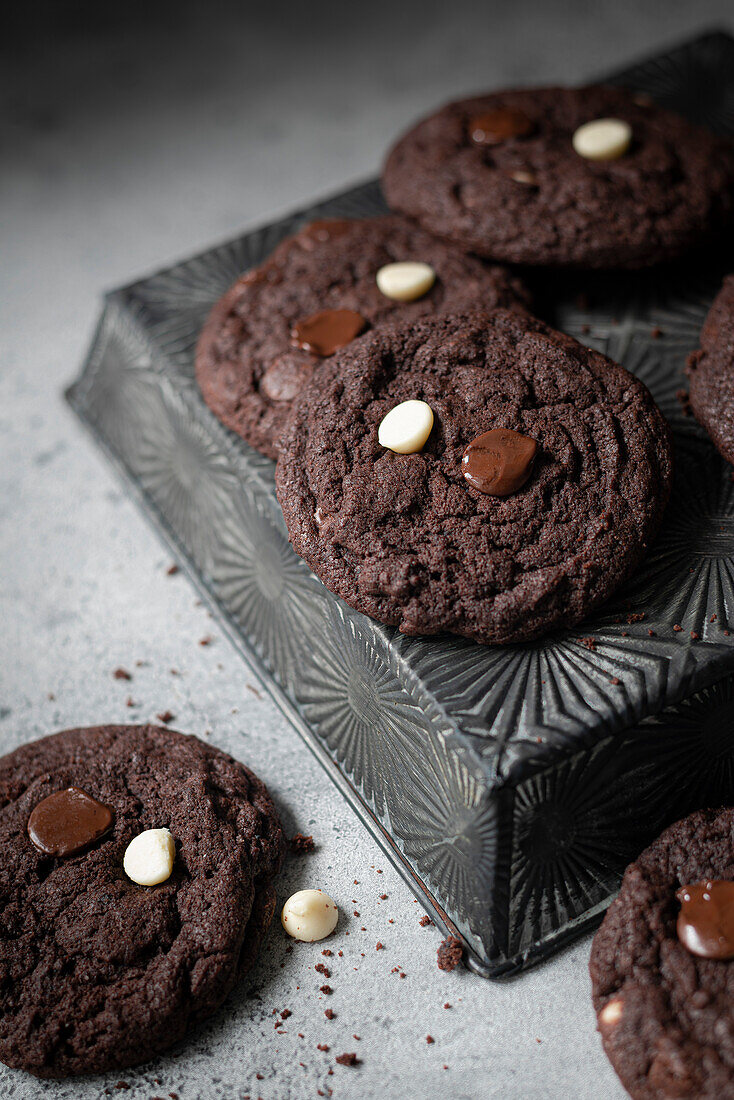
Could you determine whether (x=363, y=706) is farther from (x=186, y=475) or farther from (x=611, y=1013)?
(x=186, y=475)

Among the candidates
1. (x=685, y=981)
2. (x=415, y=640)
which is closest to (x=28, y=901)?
(x=415, y=640)

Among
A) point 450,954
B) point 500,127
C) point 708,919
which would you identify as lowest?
point 450,954

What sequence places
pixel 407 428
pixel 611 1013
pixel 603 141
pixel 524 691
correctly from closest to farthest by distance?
pixel 611 1013
pixel 524 691
pixel 407 428
pixel 603 141

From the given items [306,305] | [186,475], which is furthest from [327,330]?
[186,475]

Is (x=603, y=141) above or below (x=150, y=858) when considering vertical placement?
above

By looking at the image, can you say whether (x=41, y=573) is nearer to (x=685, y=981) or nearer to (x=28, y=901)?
(x=28, y=901)

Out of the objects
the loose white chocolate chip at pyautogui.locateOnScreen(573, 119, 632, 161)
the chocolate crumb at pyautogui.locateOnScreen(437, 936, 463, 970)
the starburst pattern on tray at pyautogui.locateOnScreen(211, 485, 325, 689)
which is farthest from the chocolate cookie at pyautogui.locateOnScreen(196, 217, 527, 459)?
the chocolate crumb at pyautogui.locateOnScreen(437, 936, 463, 970)

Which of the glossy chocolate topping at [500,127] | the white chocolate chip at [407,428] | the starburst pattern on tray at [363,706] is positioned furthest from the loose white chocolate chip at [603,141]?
the starburst pattern on tray at [363,706]

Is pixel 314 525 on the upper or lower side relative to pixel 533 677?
upper
